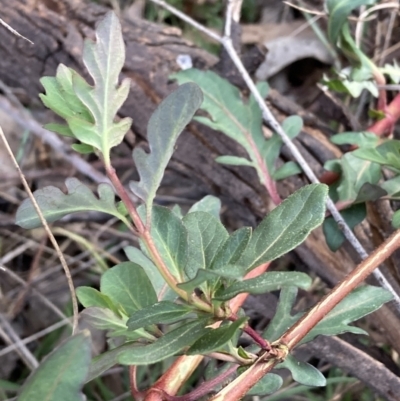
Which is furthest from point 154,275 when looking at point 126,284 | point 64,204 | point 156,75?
point 156,75

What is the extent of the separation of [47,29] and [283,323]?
0.99 meters

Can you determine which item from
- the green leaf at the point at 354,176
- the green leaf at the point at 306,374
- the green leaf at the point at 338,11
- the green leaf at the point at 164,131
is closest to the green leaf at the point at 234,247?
the green leaf at the point at 164,131

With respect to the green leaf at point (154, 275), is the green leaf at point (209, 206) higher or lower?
higher

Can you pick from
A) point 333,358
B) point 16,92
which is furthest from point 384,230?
point 16,92

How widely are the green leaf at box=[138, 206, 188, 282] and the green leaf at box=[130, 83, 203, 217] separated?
0.03m

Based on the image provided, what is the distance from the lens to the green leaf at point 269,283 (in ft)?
1.73

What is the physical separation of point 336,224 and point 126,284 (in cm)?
49

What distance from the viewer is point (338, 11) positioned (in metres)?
1.13

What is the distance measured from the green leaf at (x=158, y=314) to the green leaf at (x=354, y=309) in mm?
263

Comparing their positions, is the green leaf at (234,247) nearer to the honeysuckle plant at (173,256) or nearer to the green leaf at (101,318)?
the honeysuckle plant at (173,256)

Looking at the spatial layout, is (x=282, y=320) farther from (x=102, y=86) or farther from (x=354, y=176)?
(x=102, y=86)

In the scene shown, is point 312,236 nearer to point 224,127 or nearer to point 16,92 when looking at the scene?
point 224,127

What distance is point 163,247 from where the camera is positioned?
2.33 feet

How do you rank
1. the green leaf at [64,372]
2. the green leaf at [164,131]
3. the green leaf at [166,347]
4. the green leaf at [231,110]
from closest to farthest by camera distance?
1. the green leaf at [64,372]
2. the green leaf at [166,347]
3. the green leaf at [164,131]
4. the green leaf at [231,110]
